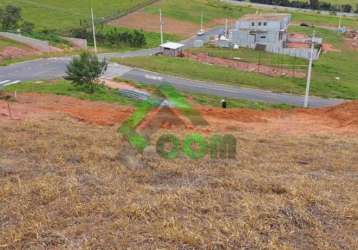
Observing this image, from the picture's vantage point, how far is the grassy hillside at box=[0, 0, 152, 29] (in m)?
75.8

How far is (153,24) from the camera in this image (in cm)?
8469

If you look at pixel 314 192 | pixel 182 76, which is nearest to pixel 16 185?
pixel 314 192

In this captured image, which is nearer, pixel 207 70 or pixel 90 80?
pixel 90 80

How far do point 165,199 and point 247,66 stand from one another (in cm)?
4500

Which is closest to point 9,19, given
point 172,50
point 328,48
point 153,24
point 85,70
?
point 172,50

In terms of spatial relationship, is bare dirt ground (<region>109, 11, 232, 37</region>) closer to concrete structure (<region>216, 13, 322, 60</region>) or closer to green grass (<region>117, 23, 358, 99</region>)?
concrete structure (<region>216, 13, 322, 60</region>)

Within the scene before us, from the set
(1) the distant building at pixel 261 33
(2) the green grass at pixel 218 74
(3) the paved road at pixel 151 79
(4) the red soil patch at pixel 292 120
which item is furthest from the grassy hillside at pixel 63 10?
(4) the red soil patch at pixel 292 120

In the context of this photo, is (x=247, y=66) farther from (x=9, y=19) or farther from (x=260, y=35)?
(x=9, y=19)

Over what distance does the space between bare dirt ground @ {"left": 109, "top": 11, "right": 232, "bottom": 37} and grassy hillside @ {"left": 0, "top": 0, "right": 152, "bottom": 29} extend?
3836 millimetres

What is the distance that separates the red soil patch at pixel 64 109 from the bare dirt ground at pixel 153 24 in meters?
56.0

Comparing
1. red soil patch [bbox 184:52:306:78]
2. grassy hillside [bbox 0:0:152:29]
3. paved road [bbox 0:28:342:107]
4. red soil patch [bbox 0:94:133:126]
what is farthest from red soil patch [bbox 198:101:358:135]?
grassy hillside [bbox 0:0:152:29]

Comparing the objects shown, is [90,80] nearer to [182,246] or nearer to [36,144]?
[36,144]

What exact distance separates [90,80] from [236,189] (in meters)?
22.8

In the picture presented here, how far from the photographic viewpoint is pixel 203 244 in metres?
6.05
